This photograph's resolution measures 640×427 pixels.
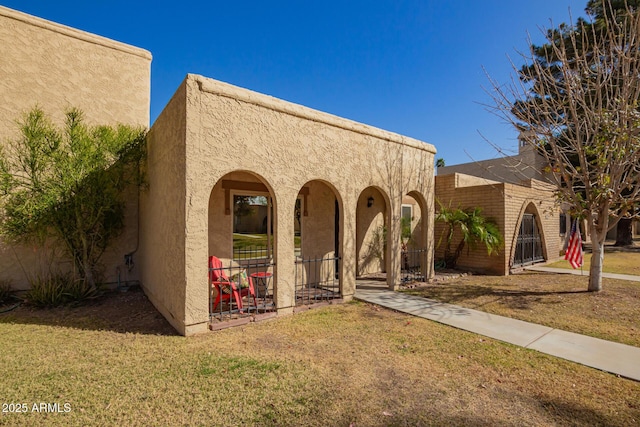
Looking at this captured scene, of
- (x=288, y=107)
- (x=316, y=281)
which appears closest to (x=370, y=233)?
(x=316, y=281)

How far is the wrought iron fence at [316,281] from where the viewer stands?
8086mm

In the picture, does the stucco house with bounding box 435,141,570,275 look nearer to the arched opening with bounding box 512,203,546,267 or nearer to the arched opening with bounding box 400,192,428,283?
the arched opening with bounding box 512,203,546,267

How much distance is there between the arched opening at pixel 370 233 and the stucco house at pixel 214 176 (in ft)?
0.17

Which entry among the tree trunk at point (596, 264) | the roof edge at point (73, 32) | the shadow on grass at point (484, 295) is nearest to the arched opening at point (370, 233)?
the shadow on grass at point (484, 295)

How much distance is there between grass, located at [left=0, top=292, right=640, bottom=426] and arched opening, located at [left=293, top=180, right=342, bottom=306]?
311cm

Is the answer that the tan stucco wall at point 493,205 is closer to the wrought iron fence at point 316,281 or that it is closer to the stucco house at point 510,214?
the stucco house at point 510,214

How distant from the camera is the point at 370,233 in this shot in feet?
37.6

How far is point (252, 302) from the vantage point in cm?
772

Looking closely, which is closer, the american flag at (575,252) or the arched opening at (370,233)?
the american flag at (575,252)

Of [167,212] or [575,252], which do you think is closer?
[167,212]

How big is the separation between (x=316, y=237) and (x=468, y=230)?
21.1 feet

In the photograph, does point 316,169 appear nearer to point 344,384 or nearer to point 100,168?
point 344,384

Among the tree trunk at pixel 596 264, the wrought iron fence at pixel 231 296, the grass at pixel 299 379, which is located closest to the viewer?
the grass at pixel 299 379

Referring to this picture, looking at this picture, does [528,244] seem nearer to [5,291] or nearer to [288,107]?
[288,107]
